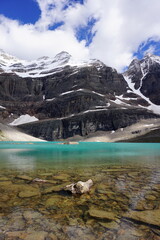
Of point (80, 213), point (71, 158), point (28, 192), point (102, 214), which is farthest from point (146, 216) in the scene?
point (71, 158)

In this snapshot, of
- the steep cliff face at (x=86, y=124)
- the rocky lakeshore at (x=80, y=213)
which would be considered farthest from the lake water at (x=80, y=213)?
the steep cliff face at (x=86, y=124)

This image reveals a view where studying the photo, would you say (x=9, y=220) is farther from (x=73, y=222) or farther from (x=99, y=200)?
(x=99, y=200)

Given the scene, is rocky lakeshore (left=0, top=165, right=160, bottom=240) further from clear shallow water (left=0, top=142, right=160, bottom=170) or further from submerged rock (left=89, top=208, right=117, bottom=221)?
clear shallow water (left=0, top=142, right=160, bottom=170)

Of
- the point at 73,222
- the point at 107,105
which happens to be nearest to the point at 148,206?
the point at 73,222

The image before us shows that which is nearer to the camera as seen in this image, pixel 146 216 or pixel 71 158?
A: pixel 146 216

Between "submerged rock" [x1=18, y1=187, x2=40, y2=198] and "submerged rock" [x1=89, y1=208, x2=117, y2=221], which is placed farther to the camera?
"submerged rock" [x1=18, y1=187, x2=40, y2=198]

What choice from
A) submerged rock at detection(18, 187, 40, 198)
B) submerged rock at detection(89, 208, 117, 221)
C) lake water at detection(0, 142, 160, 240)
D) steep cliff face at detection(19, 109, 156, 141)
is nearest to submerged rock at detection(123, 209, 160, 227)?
lake water at detection(0, 142, 160, 240)

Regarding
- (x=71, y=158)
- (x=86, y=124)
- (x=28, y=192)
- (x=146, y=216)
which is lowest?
(x=146, y=216)

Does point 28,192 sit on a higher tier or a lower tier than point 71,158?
lower

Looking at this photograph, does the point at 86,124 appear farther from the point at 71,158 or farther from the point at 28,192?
the point at 28,192
